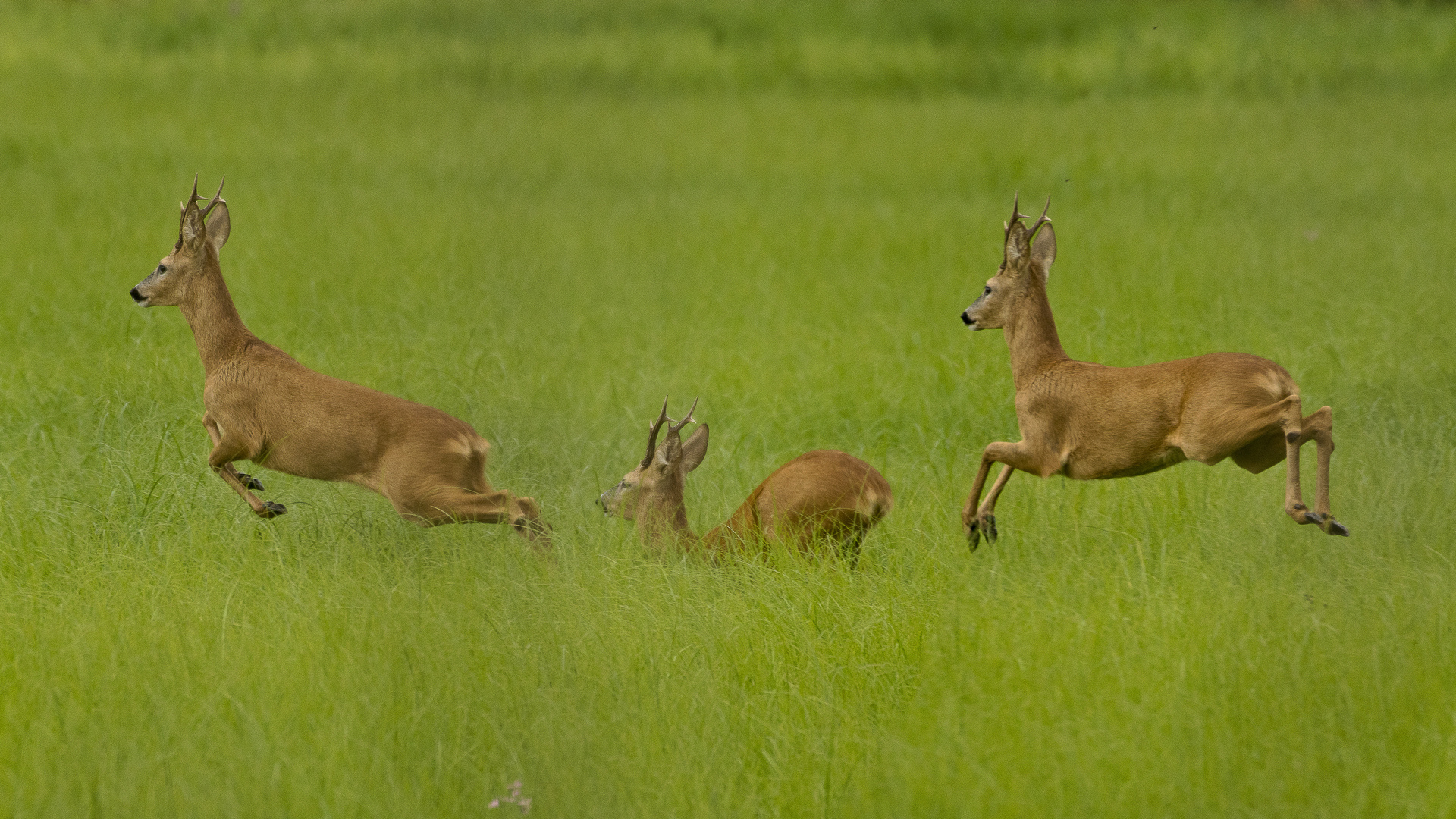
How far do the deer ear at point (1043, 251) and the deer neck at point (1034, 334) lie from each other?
0.06 metres

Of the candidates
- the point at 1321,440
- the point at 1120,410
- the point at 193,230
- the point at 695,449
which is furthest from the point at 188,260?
the point at 1321,440

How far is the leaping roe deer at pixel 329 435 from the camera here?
4684mm

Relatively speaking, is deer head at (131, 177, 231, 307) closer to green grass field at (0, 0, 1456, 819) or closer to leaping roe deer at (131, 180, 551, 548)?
leaping roe deer at (131, 180, 551, 548)

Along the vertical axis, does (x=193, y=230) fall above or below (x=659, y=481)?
above

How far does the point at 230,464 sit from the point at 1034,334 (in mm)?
2347

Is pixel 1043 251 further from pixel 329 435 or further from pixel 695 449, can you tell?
pixel 329 435

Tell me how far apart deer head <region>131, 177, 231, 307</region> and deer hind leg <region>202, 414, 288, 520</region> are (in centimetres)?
42

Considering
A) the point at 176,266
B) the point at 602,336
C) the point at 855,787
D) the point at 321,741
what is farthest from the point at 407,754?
the point at 602,336

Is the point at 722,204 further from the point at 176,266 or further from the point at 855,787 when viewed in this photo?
the point at 855,787

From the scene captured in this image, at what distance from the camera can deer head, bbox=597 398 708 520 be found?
519cm

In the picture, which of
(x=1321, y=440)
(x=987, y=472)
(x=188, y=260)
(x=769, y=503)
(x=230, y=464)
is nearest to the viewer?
(x=1321, y=440)

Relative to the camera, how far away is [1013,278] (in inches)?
182

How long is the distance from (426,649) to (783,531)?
1.27 meters

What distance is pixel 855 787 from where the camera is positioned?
12.6 ft
